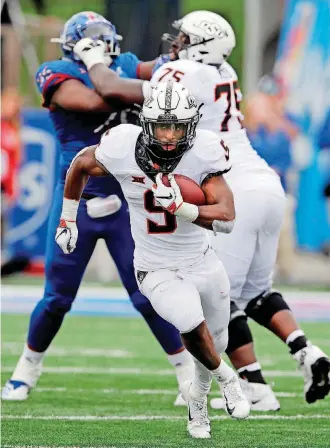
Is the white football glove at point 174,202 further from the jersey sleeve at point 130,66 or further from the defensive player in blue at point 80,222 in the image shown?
the jersey sleeve at point 130,66

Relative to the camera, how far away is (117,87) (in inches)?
217

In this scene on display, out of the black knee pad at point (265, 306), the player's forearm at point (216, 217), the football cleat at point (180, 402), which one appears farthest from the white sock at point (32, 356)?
the player's forearm at point (216, 217)

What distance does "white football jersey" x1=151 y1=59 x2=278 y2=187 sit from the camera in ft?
17.8

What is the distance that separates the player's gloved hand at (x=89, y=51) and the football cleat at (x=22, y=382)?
149 centimetres

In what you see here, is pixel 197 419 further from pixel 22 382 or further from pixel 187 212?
pixel 22 382

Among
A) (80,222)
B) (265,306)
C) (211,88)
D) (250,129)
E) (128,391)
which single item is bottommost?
(250,129)

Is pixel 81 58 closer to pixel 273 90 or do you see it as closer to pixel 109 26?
pixel 109 26

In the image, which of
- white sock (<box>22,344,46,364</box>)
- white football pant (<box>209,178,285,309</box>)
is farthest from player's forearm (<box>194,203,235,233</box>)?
white sock (<box>22,344,46,364</box>)

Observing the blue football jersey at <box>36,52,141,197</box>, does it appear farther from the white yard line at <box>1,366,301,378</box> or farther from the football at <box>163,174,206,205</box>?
the white yard line at <box>1,366,301,378</box>

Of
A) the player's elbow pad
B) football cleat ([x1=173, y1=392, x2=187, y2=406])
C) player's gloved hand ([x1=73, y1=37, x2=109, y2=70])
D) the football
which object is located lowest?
football cleat ([x1=173, y1=392, x2=187, y2=406])

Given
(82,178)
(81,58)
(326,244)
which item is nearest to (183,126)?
(82,178)

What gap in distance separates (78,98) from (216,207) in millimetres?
1209

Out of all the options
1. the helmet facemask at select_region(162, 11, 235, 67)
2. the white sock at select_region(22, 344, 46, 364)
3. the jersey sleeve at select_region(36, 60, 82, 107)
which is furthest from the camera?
the white sock at select_region(22, 344, 46, 364)

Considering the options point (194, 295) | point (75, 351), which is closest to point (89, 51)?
point (194, 295)
